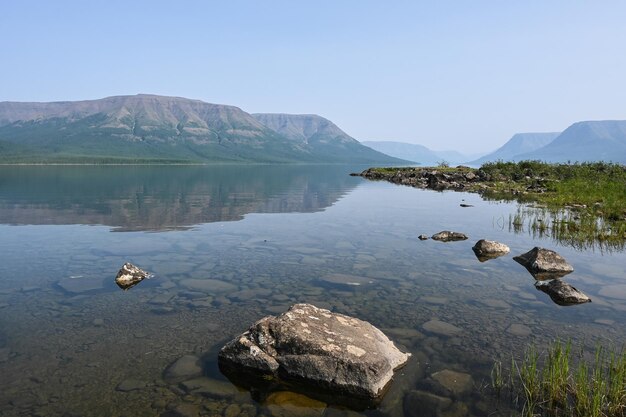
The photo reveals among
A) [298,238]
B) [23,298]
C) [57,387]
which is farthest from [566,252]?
[23,298]

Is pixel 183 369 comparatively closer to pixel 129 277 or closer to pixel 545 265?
pixel 129 277

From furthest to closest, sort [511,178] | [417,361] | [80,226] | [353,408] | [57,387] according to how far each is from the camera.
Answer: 1. [511,178]
2. [80,226]
3. [417,361]
4. [57,387]
5. [353,408]

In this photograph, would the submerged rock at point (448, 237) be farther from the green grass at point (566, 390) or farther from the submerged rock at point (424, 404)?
the submerged rock at point (424, 404)

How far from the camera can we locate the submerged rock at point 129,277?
14680 millimetres

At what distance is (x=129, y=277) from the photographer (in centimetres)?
1502

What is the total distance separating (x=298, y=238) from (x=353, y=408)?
1673 centimetres

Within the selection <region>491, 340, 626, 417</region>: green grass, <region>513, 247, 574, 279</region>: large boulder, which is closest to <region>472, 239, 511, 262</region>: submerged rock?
<region>513, 247, 574, 279</region>: large boulder

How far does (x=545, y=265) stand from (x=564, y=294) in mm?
3652

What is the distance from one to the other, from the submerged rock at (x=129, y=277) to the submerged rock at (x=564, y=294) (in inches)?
581

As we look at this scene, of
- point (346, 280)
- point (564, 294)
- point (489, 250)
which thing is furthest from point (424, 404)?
point (489, 250)

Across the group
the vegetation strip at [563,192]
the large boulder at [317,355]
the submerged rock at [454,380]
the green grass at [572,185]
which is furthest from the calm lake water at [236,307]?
the green grass at [572,185]

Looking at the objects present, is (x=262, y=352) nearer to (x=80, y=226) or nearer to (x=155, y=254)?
(x=155, y=254)

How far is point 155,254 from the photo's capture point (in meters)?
19.6

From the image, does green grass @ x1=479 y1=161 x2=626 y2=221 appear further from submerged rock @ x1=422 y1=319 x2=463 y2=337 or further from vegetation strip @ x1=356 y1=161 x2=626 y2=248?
submerged rock @ x1=422 y1=319 x2=463 y2=337
